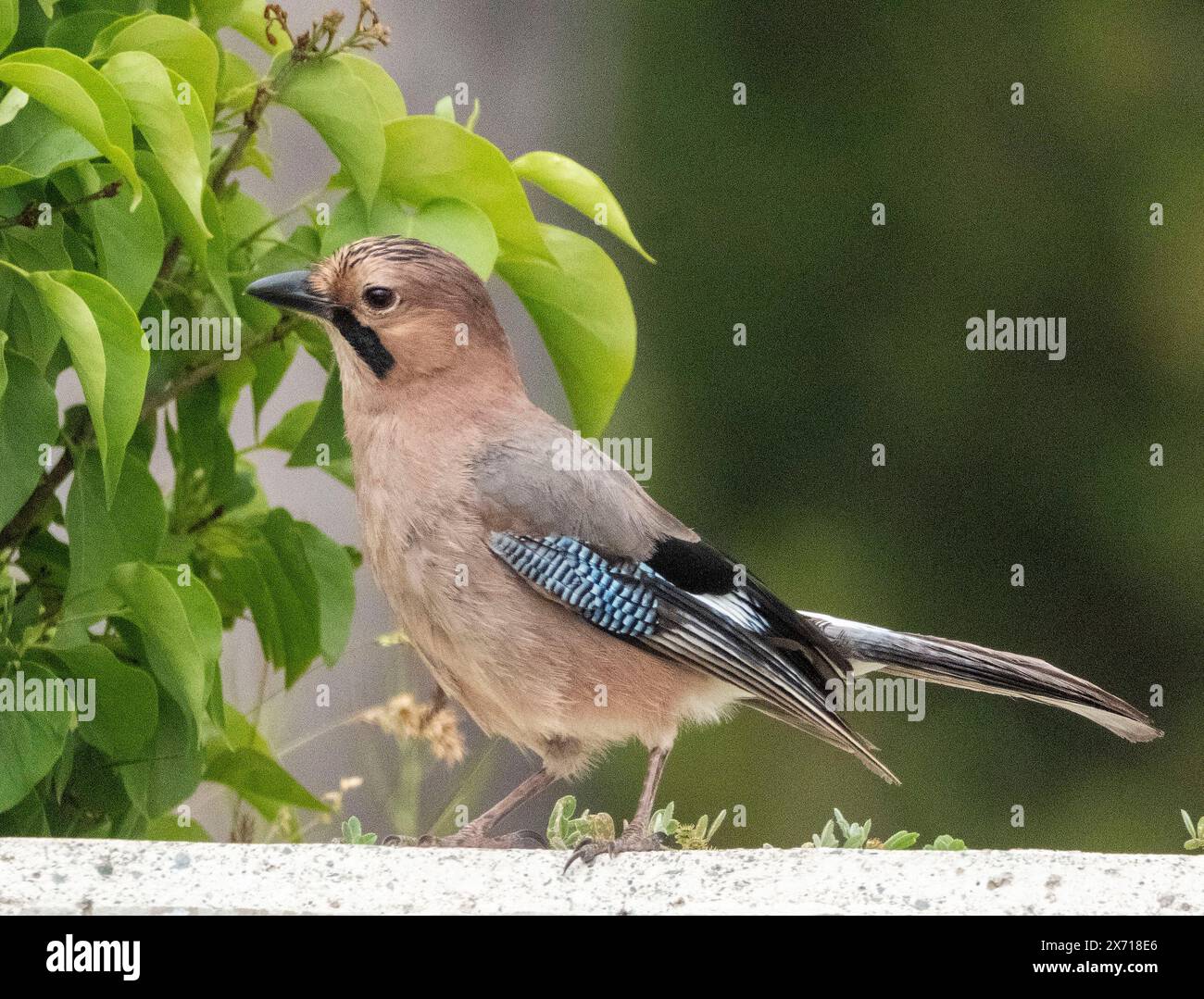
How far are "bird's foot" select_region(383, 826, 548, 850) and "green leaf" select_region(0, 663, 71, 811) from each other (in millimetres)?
533

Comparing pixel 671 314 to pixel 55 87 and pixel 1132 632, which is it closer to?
pixel 1132 632

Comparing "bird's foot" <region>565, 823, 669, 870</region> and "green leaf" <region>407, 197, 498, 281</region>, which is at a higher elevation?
"green leaf" <region>407, 197, 498, 281</region>

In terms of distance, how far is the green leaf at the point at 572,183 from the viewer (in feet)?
8.80

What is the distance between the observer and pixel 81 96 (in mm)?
2131

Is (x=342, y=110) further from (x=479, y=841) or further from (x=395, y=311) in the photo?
(x=479, y=841)

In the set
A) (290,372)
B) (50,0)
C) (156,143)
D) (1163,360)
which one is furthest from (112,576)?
(1163,360)

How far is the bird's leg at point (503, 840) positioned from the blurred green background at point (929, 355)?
1134 millimetres

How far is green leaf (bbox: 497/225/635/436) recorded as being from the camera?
2.69 metres

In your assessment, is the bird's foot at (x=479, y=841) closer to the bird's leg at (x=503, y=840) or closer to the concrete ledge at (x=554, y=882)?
the bird's leg at (x=503, y=840)

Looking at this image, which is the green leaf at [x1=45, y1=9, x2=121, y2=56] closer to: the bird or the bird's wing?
the bird

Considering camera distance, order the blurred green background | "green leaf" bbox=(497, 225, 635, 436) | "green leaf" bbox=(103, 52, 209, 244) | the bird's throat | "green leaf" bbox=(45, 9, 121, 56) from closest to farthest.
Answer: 1. "green leaf" bbox=(103, 52, 209, 244)
2. "green leaf" bbox=(45, 9, 121, 56)
3. the bird's throat
4. "green leaf" bbox=(497, 225, 635, 436)
5. the blurred green background

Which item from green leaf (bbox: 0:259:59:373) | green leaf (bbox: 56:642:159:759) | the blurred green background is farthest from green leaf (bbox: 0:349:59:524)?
the blurred green background

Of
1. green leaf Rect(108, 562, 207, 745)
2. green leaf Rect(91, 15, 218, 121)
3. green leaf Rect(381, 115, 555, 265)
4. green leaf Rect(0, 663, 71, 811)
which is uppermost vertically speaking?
green leaf Rect(91, 15, 218, 121)

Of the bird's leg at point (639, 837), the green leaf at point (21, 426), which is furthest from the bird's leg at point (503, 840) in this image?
the green leaf at point (21, 426)
